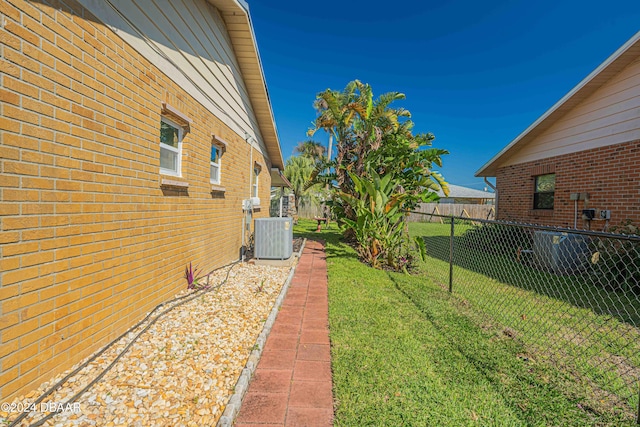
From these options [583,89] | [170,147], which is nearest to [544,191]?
[583,89]

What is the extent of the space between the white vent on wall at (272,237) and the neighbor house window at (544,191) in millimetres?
7823

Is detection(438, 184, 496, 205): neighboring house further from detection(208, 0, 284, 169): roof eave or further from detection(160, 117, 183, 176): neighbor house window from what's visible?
detection(160, 117, 183, 176): neighbor house window

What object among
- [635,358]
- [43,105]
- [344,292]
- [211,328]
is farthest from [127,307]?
[635,358]

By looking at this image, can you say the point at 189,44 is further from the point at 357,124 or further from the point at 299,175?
the point at 299,175

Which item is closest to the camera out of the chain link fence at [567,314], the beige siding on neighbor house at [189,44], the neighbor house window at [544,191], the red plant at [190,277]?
the chain link fence at [567,314]

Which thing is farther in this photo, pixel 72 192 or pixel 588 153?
pixel 588 153

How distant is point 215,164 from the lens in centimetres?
640

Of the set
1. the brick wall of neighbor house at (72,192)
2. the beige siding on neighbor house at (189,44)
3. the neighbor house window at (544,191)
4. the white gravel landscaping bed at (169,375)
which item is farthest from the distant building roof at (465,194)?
the brick wall of neighbor house at (72,192)

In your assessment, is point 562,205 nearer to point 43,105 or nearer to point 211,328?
point 211,328

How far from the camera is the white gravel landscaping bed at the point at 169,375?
2039mm

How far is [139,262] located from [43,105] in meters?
1.90

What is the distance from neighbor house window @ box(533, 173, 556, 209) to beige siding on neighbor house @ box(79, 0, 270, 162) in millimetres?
9224

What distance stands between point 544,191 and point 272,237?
27.7 feet

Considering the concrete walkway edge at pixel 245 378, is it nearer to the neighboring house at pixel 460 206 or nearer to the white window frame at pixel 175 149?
the white window frame at pixel 175 149
